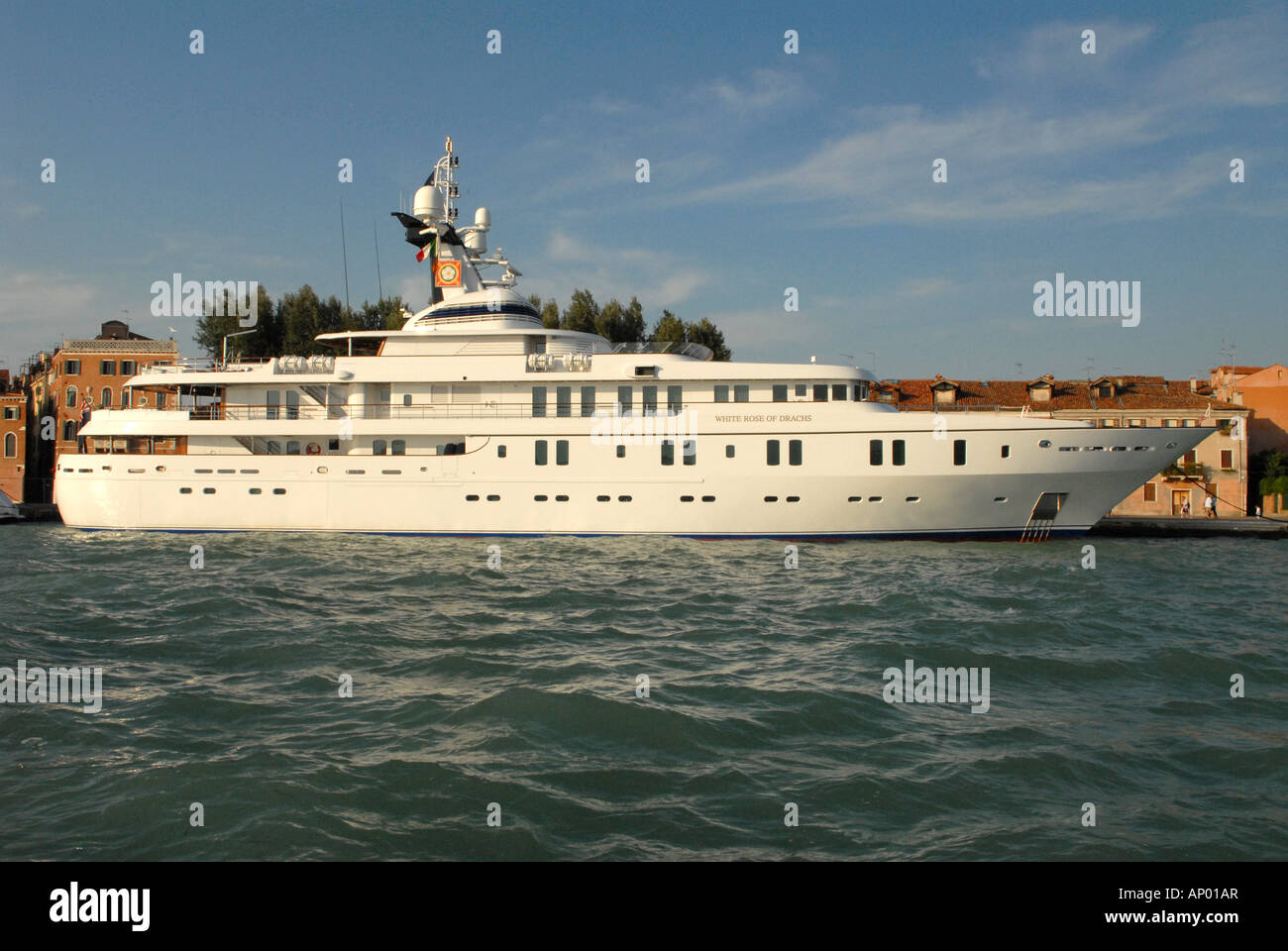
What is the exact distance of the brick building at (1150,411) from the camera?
1496 inches

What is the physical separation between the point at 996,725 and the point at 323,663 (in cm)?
821

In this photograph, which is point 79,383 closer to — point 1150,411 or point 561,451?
point 561,451

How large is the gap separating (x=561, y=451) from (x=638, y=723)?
16.5 m

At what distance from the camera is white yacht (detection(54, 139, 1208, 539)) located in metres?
23.4

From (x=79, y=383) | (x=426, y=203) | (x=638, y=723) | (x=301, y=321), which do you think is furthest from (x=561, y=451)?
(x=79, y=383)

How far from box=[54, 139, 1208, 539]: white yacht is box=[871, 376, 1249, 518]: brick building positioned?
42.6 feet

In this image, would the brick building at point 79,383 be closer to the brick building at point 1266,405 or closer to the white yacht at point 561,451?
the white yacht at point 561,451

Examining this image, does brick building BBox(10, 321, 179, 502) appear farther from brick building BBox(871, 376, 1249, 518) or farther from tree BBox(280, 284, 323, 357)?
brick building BBox(871, 376, 1249, 518)

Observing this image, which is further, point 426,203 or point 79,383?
point 79,383

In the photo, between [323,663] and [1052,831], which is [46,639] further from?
[1052,831]

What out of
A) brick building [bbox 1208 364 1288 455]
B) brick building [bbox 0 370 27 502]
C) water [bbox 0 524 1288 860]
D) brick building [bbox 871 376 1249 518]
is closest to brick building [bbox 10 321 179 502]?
brick building [bbox 0 370 27 502]

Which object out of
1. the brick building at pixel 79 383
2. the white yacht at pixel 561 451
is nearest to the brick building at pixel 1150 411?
the white yacht at pixel 561 451

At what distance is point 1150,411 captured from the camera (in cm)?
3944

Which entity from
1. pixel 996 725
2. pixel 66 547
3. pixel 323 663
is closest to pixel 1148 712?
pixel 996 725
